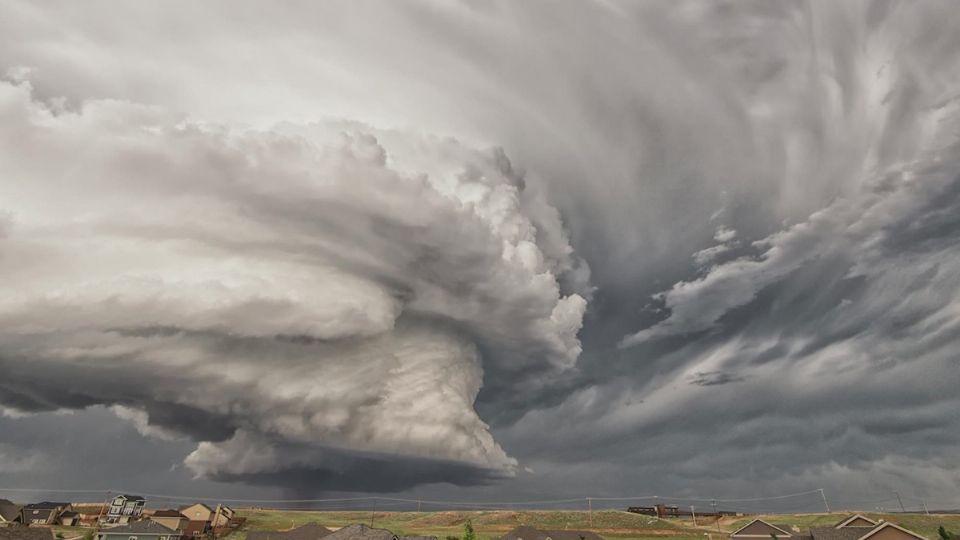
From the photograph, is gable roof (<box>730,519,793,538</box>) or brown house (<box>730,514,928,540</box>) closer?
brown house (<box>730,514,928,540</box>)

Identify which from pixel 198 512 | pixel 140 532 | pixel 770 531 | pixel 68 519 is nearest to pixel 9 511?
pixel 68 519

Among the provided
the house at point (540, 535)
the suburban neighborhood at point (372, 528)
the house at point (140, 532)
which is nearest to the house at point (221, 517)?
the suburban neighborhood at point (372, 528)

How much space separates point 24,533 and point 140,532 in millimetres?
41645

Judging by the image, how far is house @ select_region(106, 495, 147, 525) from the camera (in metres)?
160

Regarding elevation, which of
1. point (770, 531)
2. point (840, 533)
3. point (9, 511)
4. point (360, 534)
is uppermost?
point (9, 511)

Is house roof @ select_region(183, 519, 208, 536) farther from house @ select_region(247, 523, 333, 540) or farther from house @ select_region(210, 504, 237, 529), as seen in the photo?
house @ select_region(247, 523, 333, 540)

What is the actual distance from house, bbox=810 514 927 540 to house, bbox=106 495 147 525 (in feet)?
570

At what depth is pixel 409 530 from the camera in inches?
7343

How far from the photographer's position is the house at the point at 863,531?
88.6 metres

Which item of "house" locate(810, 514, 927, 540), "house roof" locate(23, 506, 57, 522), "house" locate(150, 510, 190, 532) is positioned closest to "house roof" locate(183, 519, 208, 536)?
"house" locate(150, 510, 190, 532)

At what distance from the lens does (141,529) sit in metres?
132

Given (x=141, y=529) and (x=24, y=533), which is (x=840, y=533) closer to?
(x=24, y=533)

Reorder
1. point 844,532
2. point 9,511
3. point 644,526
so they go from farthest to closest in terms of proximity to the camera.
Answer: point 644,526 < point 9,511 < point 844,532

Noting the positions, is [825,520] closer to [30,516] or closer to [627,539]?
[627,539]
